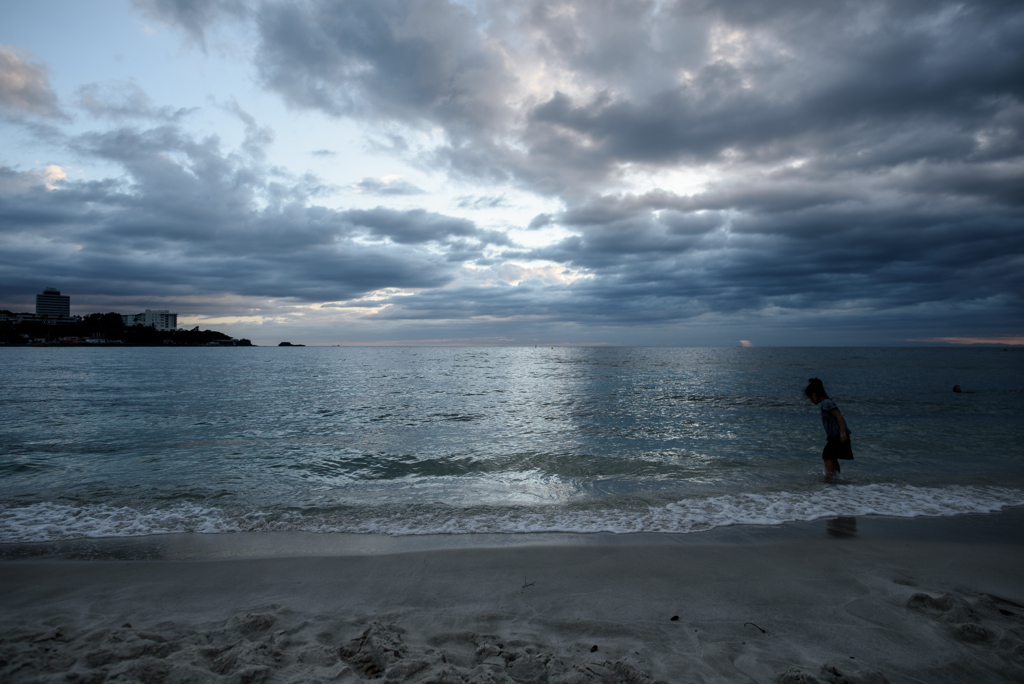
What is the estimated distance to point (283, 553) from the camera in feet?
20.3

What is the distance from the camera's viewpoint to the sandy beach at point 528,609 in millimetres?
3553

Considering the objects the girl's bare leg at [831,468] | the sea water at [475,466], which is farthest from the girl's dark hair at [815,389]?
the sea water at [475,466]

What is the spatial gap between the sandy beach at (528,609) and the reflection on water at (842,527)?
7 centimetres

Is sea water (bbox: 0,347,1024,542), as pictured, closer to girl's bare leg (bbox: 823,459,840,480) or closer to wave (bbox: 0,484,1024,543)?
wave (bbox: 0,484,1024,543)

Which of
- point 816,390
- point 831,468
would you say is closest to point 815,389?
point 816,390

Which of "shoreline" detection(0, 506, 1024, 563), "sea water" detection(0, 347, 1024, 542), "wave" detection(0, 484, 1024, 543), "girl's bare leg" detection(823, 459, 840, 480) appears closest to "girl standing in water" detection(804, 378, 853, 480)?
"girl's bare leg" detection(823, 459, 840, 480)

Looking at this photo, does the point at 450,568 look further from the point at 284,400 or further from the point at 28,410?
the point at 28,410

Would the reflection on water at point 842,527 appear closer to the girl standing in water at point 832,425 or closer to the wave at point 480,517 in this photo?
the wave at point 480,517

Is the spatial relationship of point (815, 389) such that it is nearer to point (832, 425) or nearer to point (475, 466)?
point (832, 425)

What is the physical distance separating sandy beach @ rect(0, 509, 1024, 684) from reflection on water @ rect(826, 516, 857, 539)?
2.7 inches

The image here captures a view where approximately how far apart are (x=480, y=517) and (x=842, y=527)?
6032 mm

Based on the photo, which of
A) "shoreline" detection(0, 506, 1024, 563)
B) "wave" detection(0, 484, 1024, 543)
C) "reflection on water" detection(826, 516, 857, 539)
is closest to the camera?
"shoreline" detection(0, 506, 1024, 563)

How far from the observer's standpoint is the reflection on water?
22.2ft

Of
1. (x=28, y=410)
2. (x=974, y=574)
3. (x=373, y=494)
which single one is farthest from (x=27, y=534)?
(x=28, y=410)
